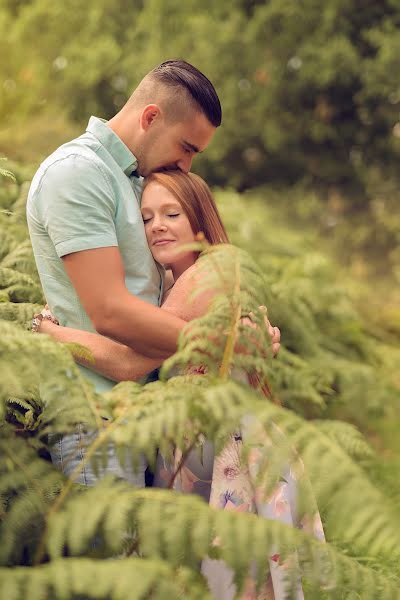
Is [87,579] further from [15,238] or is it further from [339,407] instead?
[339,407]

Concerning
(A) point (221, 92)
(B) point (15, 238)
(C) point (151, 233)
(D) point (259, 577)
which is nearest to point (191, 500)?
(D) point (259, 577)

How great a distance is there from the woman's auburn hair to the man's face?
0.05 metres

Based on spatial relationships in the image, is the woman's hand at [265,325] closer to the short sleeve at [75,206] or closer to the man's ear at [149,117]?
the short sleeve at [75,206]

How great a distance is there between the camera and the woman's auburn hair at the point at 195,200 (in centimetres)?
318

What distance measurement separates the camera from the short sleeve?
9.01ft

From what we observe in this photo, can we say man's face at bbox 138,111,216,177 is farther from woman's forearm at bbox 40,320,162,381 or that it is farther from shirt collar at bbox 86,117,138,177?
woman's forearm at bbox 40,320,162,381

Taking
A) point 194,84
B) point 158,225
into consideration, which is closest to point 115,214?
point 158,225

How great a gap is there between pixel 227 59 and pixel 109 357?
10.1m

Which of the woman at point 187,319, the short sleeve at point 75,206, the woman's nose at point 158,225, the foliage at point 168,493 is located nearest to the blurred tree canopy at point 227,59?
the woman at point 187,319

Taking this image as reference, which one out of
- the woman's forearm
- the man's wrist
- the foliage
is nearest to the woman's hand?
the foliage

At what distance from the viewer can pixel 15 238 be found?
15.9ft

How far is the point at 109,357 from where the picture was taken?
2.83 m

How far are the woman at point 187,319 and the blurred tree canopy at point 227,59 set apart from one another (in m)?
8.56

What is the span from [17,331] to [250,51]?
36.0 ft
